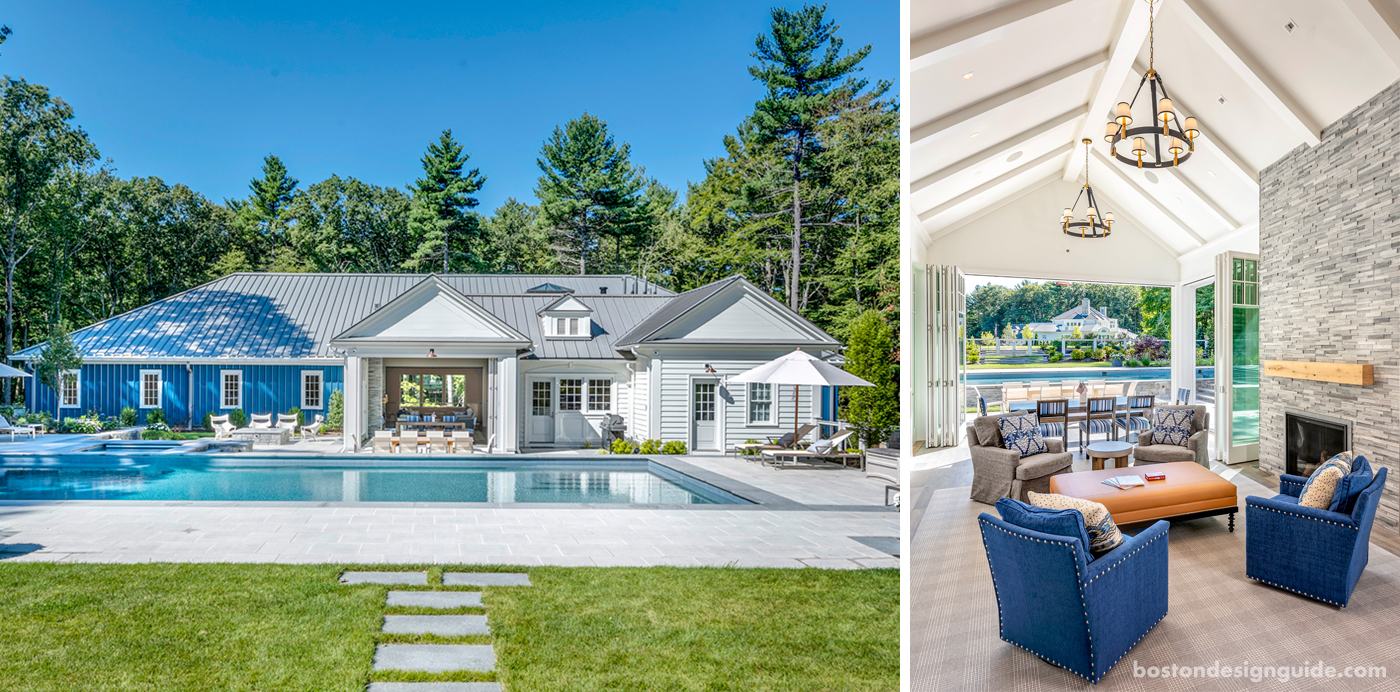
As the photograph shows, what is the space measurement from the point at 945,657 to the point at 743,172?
17.7 m

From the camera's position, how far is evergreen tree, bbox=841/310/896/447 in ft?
36.3

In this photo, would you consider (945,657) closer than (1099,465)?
Yes

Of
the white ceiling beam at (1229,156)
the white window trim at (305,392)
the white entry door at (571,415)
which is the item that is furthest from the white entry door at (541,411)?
the white ceiling beam at (1229,156)

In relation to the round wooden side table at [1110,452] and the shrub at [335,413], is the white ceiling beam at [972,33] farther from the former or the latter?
the shrub at [335,413]

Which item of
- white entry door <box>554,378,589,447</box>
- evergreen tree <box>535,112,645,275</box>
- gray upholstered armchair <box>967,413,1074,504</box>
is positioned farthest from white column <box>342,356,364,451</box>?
evergreen tree <box>535,112,645,275</box>

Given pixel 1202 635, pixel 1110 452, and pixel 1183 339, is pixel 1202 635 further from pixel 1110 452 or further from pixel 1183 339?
pixel 1183 339

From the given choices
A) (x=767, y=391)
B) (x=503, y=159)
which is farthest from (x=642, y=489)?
(x=503, y=159)

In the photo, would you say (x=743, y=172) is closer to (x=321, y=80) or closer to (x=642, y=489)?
(x=642, y=489)

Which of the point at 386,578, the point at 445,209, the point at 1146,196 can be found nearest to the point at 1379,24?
the point at 1146,196

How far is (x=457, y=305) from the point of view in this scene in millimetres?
13562

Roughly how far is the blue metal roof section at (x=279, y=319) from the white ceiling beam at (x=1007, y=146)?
334 inches

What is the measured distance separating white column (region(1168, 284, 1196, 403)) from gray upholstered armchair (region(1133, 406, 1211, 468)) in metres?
0.34

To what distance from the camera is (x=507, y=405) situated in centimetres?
1320

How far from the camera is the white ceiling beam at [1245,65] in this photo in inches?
195
